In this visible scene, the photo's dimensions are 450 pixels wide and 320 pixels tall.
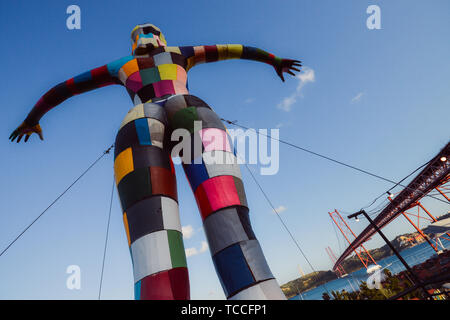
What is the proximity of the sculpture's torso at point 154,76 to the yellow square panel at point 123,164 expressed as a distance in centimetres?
79

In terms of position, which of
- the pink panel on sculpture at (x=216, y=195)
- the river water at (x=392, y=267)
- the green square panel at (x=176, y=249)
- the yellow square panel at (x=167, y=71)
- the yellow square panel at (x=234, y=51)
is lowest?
the green square panel at (x=176, y=249)

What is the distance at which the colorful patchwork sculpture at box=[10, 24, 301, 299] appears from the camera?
1.21m

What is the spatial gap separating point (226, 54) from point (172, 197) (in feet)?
7.23

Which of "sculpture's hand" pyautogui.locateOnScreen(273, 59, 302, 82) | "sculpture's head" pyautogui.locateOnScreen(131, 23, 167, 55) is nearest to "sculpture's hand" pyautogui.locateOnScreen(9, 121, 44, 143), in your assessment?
"sculpture's head" pyautogui.locateOnScreen(131, 23, 167, 55)

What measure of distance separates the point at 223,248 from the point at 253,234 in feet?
0.68

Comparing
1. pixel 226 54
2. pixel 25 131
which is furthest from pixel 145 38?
pixel 25 131

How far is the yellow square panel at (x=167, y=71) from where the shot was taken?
2.31m

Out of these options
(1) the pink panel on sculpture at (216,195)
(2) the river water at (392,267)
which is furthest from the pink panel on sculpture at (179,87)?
(2) the river water at (392,267)

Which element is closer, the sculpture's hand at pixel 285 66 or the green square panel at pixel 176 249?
the green square panel at pixel 176 249

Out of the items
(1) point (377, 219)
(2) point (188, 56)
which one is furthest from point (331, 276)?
(2) point (188, 56)

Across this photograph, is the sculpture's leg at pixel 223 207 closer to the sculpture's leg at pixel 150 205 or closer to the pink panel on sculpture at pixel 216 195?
the pink panel on sculpture at pixel 216 195

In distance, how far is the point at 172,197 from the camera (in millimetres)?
1551
